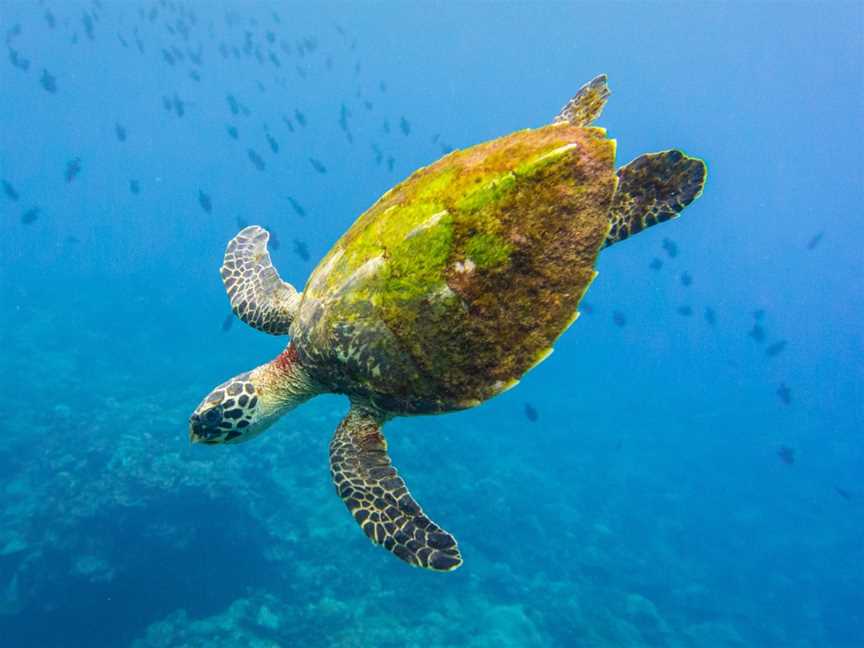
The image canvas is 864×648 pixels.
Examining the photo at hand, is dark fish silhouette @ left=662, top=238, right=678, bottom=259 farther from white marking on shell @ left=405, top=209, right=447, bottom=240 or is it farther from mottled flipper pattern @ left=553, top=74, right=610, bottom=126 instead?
white marking on shell @ left=405, top=209, right=447, bottom=240

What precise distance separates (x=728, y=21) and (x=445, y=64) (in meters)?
82.2

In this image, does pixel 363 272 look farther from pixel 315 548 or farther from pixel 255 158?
pixel 255 158

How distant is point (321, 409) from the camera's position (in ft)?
69.3

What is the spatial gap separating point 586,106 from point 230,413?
379cm

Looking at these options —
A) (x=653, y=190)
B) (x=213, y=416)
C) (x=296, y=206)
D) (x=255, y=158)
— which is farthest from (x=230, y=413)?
(x=296, y=206)

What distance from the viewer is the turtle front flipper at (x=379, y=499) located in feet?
11.6

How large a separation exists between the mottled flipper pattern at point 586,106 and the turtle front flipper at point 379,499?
2.82 metres

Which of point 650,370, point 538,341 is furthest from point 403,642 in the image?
point 650,370

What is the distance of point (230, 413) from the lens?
4359 mm

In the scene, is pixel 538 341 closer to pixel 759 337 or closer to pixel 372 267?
pixel 372 267

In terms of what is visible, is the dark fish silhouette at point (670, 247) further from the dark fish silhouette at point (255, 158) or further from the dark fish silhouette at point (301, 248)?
the dark fish silhouette at point (255, 158)

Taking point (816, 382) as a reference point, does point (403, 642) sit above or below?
below

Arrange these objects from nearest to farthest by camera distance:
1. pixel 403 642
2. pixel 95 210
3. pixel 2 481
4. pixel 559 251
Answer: pixel 559 251 → pixel 403 642 → pixel 2 481 → pixel 95 210

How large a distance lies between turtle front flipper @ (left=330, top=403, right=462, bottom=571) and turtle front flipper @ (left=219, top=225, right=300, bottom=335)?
1.26m
